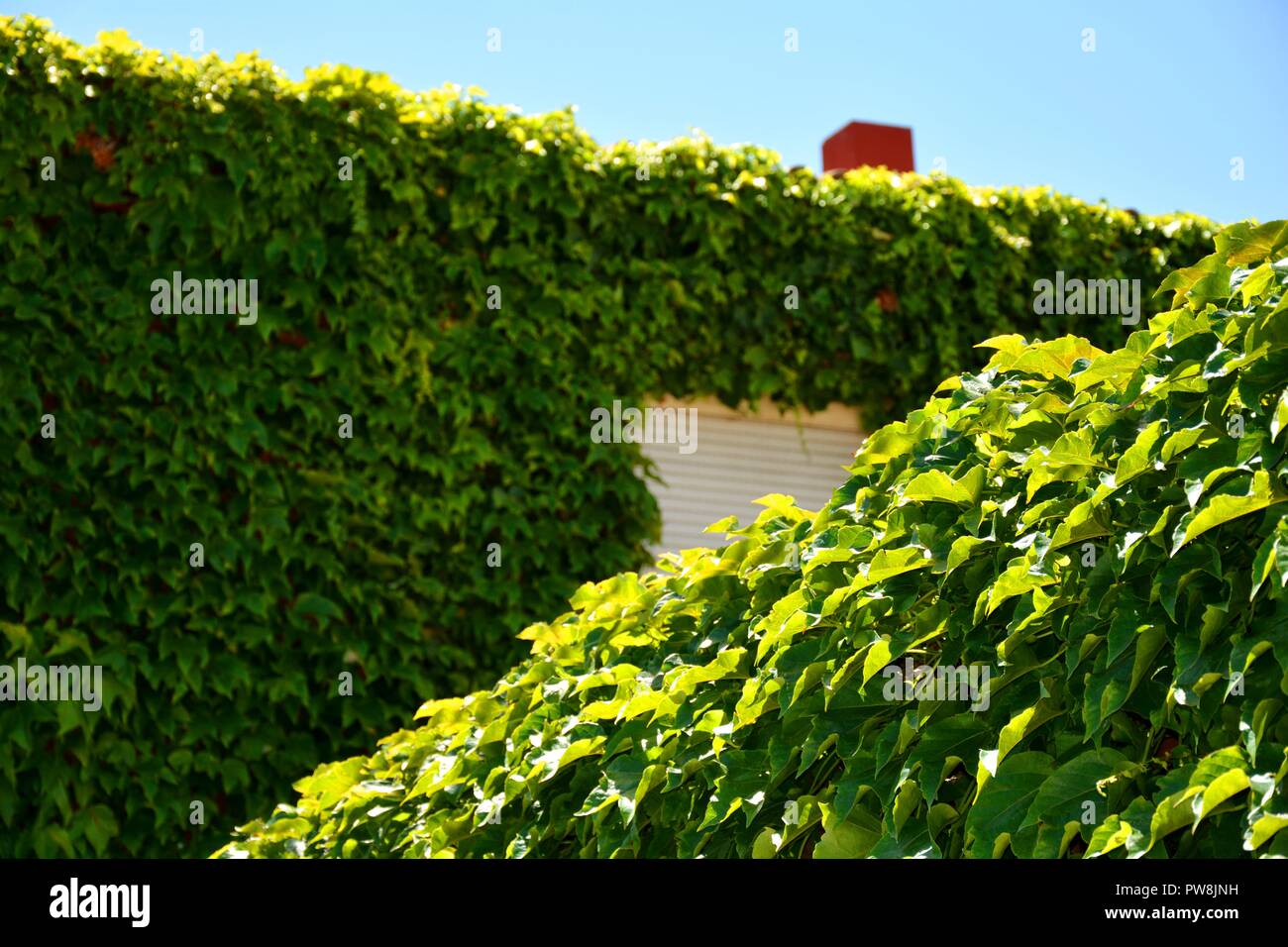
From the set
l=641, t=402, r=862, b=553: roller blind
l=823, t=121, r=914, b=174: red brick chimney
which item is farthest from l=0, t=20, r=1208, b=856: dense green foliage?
l=823, t=121, r=914, b=174: red brick chimney

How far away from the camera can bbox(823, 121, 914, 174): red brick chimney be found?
979 centimetres

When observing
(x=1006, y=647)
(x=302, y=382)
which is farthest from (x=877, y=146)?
(x=1006, y=647)

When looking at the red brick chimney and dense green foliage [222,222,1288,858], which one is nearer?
dense green foliage [222,222,1288,858]

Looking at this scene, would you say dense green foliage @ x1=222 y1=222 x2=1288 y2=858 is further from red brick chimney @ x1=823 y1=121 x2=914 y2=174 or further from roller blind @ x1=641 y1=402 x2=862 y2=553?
red brick chimney @ x1=823 y1=121 x2=914 y2=174

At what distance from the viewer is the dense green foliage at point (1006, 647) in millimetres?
1661

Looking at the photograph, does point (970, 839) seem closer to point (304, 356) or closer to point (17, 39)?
point (304, 356)

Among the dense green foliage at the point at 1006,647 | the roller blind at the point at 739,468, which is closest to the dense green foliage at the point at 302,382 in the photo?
the roller blind at the point at 739,468

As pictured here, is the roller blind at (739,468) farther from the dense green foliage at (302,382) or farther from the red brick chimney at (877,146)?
the red brick chimney at (877,146)

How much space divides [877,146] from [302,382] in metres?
5.30

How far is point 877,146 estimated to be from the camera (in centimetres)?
984

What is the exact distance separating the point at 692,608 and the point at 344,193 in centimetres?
412

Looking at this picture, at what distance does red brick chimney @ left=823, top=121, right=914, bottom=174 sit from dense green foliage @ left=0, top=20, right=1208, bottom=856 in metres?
2.72

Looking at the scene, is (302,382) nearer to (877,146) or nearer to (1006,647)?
(1006,647)
